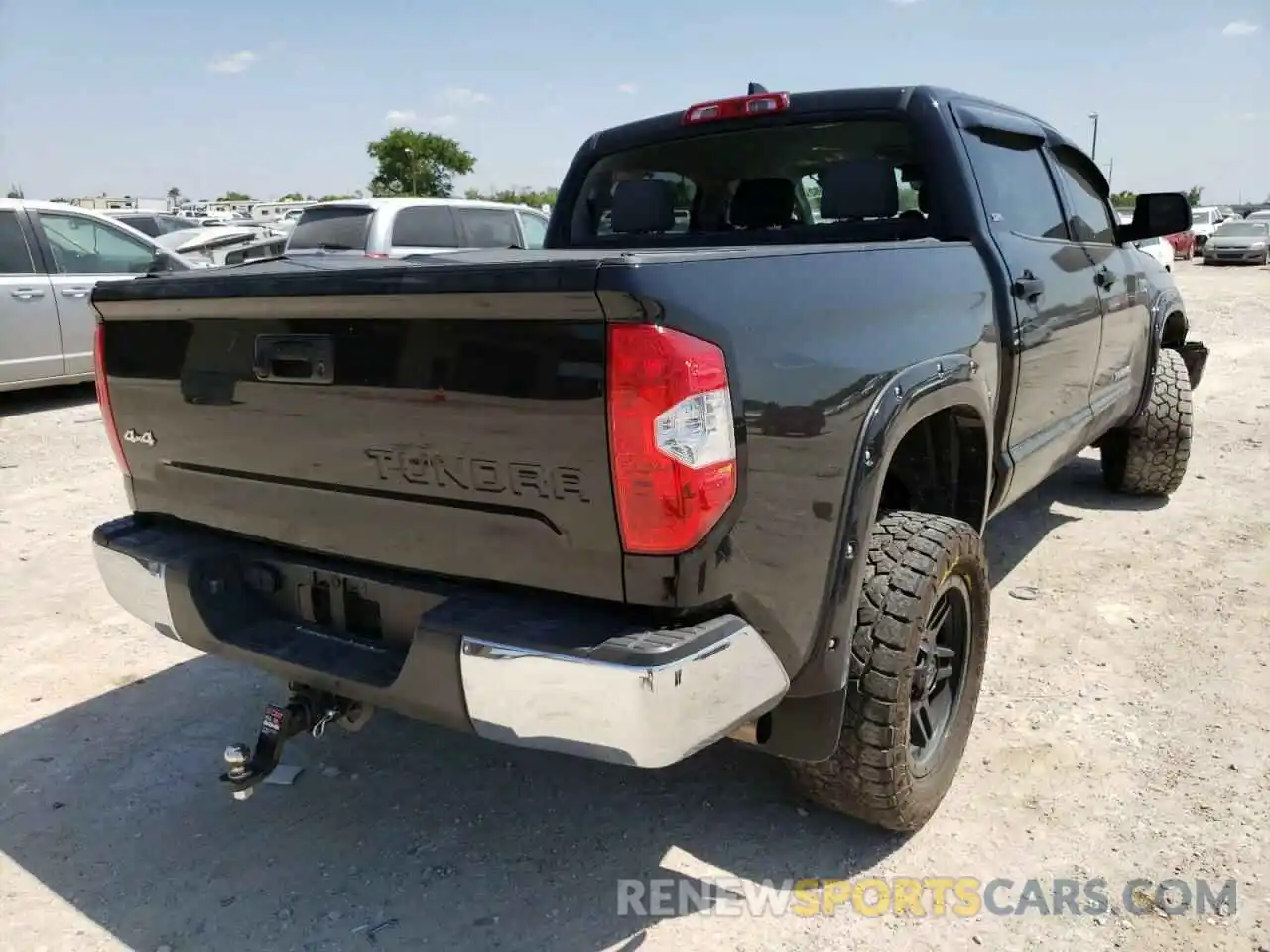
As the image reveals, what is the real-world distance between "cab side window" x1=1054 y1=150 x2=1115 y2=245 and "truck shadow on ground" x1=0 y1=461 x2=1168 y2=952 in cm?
261

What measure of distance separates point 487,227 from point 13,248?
4.23 meters

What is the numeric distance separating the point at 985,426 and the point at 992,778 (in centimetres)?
101

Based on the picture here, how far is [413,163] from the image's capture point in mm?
65438

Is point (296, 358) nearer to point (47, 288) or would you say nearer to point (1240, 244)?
point (47, 288)

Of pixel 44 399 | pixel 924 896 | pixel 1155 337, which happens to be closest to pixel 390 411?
pixel 924 896

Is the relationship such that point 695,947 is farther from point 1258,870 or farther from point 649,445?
point 1258,870

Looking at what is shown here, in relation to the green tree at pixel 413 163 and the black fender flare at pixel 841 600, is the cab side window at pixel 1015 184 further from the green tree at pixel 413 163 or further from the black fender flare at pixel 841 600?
the green tree at pixel 413 163

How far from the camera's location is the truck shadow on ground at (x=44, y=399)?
848 cm

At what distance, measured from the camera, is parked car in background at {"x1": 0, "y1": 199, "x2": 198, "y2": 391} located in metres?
7.93

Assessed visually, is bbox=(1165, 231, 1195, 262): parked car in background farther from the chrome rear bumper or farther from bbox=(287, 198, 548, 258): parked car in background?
the chrome rear bumper

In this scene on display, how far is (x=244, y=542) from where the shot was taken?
2.47m

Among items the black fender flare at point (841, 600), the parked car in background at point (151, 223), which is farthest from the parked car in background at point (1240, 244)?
the black fender flare at point (841, 600)

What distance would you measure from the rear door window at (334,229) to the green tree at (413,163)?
5778 centimetres

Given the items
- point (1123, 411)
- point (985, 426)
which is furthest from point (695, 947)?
point (1123, 411)
